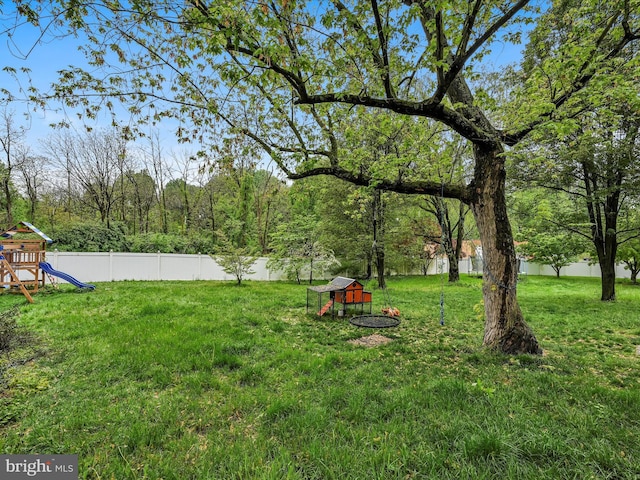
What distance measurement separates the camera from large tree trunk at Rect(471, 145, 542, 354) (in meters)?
4.24

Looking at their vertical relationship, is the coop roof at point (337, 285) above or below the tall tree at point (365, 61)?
below

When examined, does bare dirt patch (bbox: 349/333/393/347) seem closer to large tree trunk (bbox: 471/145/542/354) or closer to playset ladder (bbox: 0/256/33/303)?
large tree trunk (bbox: 471/145/542/354)

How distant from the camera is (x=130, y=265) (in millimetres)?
12375

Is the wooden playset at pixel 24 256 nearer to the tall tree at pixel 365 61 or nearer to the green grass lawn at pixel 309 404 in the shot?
the green grass lawn at pixel 309 404

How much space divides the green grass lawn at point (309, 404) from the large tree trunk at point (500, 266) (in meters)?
0.29

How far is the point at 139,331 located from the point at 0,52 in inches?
148

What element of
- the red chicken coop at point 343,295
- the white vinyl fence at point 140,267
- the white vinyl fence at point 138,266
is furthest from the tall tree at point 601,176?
the white vinyl fence at point 138,266

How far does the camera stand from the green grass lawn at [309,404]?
194cm

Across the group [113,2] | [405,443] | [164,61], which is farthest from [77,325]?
[405,443]

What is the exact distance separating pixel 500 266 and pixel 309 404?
3324mm

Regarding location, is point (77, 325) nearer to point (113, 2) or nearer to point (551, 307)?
point (113, 2)

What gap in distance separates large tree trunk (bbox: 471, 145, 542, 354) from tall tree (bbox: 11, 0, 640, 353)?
0.01 metres

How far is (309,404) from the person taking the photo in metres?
2.72

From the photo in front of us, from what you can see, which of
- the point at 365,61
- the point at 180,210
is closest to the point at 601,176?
the point at 365,61
